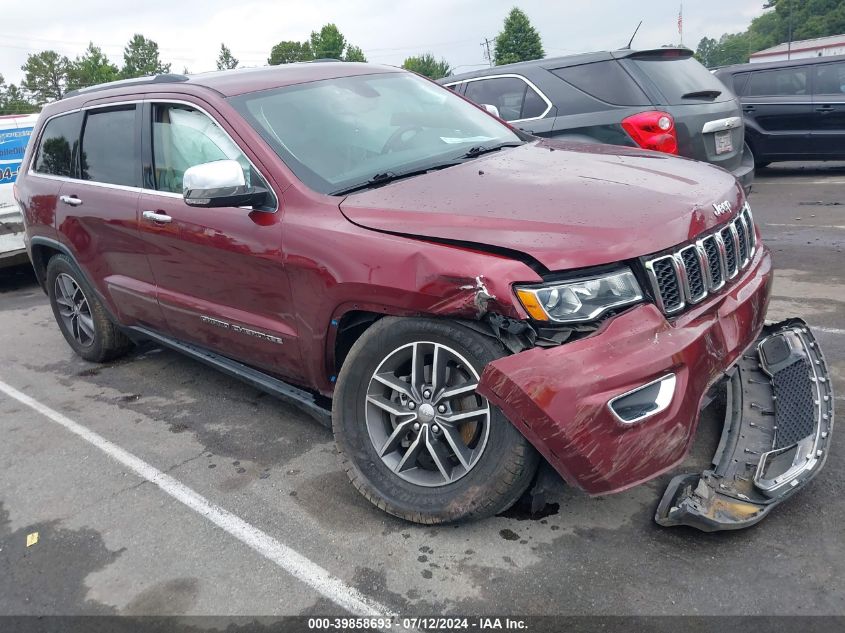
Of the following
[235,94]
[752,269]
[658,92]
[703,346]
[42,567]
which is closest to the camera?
[703,346]

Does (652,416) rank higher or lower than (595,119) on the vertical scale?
lower

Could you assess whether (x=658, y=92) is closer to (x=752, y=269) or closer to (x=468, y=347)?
(x=752, y=269)

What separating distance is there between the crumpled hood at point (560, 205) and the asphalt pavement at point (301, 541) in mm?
1085

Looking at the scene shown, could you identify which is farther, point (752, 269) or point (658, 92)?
point (658, 92)

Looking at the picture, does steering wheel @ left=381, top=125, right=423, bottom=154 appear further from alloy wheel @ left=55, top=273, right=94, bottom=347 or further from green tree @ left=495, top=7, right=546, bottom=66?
green tree @ left=495, top=7, right=546, bottom=66

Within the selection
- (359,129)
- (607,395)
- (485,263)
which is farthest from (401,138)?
(607,395)

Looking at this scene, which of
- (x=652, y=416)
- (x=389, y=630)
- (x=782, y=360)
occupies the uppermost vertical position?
(x=652, y=416)

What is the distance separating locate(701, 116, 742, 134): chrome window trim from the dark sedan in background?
Result: 4304 millimetres

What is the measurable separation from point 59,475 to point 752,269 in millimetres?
3434

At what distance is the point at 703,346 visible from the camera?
268cm

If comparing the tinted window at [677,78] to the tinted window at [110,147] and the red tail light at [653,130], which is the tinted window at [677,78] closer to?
the red tail light at [653,130]

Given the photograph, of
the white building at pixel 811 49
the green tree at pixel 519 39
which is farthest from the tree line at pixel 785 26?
the green tree at pixel 519 39

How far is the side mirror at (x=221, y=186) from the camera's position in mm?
3242

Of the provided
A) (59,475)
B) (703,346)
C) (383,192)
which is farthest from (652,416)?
(59,475)
